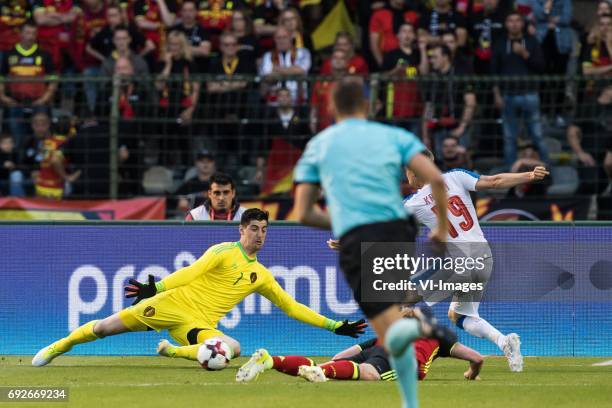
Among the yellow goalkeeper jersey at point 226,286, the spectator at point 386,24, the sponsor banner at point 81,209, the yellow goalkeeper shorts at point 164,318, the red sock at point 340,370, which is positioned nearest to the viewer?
the red sock at point 340,370

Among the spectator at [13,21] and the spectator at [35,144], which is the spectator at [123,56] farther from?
the spectator at [13,21]

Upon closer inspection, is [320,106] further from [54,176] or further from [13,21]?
[13,21]

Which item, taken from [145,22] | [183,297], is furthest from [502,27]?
[183,297]

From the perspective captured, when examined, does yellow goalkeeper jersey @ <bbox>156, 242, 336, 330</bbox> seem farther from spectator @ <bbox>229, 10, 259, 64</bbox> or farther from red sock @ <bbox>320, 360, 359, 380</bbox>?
spectator @ <bbox>229, 10, 259, 64</bbox>

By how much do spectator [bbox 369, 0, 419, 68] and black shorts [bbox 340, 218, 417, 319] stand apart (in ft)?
37.2

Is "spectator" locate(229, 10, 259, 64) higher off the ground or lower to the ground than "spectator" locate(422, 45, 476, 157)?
higher

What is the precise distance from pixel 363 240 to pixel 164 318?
4566mm

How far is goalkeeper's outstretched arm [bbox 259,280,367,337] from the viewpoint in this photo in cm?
1038

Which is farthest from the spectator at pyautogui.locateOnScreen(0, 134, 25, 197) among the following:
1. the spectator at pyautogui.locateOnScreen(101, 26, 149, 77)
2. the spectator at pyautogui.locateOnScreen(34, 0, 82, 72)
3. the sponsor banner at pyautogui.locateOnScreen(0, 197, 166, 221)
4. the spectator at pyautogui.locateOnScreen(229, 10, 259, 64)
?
the spectator at pyautogui.locateOnScreen(229, 10, 259, 64)

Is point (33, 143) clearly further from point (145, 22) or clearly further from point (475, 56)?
point (475, 56)

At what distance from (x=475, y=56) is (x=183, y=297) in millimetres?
7999

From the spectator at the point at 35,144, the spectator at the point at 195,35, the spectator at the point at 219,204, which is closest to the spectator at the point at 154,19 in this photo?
the spectator at the point at 195,35

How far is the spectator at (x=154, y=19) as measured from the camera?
18.5 m

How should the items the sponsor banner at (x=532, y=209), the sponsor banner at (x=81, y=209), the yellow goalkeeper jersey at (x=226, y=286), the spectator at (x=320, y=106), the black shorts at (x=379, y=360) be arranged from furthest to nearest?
1. the spectator at (x=320, y=106)
2. the sponsor banner at (x=81, y=209)
3. the sponsor banner at (x=532, y=209)
4. the yellow goalkeeper jersey at (x=226, y=286)
5. the black shorts at (x=379, y=360)
